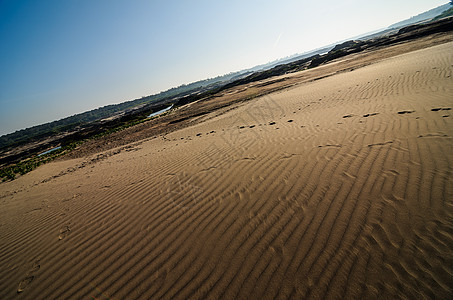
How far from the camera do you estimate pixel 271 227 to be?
9.66ft

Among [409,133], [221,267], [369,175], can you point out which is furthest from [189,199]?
[409,133]

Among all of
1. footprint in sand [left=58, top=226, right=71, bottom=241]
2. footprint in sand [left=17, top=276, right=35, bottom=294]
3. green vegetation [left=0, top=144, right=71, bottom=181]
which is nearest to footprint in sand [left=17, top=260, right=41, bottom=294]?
footprint in sand [left=17, top=276, right=35, bottom=294]

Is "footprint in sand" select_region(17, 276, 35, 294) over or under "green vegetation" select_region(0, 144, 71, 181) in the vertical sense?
under

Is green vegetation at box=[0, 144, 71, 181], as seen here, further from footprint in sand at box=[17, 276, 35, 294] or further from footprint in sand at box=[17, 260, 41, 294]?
footprint in sand at box=[17, 276, 35, 294]

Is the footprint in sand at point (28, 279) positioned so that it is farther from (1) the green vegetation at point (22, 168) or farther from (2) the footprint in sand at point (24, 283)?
(1) the green vegetation at point (22, 168)

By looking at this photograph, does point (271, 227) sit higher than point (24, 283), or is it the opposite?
point (24, 283)

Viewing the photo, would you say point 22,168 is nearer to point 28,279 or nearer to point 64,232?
point 64,232

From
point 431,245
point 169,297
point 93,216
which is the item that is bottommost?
point 431,245

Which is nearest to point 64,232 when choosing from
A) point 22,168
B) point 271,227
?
point 271,227

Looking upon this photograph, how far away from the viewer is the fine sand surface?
7.19 feet

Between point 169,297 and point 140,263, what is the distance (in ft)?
2.68

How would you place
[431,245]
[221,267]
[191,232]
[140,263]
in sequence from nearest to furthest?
[431,245], [221,267], [140,263], [191,232]

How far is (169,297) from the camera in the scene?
233 centimetres

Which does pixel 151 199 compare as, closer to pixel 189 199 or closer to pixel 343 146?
pixel 189 199
